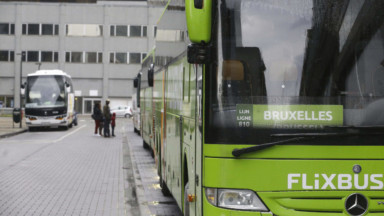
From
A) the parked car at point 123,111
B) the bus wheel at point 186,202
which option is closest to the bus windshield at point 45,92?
the parked car at point 123,111

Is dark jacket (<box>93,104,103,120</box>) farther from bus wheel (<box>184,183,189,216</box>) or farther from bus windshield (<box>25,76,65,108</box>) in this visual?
bus wheel (<box>184,183,189,216</box>)

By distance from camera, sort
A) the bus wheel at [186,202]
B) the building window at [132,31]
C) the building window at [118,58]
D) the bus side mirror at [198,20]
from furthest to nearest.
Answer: the building window at [118,58]
the building window at [132,31]
the bus wheel at [186,202]
the bus side mirror at [198,20]

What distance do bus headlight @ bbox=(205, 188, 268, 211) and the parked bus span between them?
31.0 meters

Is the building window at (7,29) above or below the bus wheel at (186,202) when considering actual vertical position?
above

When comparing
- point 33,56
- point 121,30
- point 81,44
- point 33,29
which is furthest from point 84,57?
point 33,29

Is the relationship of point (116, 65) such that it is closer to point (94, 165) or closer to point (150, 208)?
point (94, 165)

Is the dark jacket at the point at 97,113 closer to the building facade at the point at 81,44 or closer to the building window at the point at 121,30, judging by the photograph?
the building facade at the point at 81,44

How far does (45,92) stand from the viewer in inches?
1416

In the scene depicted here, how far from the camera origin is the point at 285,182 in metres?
5.14

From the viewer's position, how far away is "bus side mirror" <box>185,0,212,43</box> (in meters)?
4.95

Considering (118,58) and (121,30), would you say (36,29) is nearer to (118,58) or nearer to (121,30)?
(121,30)

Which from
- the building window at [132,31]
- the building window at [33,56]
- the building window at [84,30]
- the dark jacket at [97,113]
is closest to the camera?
the dark jacket at [97,113]

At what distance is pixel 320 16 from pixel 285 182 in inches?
56.8

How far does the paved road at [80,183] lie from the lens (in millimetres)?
9641
